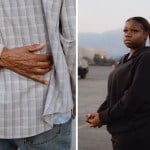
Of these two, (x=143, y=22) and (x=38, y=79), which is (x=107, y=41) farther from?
(x=38, y=79)

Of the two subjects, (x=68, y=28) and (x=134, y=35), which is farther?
(x=134, y=35)

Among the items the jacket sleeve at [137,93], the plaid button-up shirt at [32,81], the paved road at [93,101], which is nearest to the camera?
the plaid button-up shirt at [32,81]

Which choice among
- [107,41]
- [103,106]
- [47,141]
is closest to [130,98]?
[103,106]

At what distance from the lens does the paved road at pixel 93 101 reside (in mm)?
1067

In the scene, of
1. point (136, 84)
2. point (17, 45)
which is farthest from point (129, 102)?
point (17, 45)

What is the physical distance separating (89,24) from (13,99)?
0.41 m

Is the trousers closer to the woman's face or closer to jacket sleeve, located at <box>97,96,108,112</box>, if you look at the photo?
jacket sleeve, located at <box>97,96,108,112</box>

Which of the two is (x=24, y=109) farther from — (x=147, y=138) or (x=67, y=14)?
(x=147, y=138)

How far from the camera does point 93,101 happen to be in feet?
3.57

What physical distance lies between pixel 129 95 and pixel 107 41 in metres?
0.22

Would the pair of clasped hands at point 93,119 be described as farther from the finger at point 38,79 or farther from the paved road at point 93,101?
the finger at point 38,79

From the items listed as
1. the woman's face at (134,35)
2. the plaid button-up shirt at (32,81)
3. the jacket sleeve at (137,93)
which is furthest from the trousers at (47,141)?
the woman's face at (134,35)

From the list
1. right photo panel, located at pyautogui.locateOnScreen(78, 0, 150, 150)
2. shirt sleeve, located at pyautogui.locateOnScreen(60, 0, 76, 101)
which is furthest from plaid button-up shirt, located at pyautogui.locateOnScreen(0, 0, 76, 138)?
right photo panel, located at pyautogui.locateOnScreen(78, 0, 150, 150)

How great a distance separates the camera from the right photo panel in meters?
0.98
